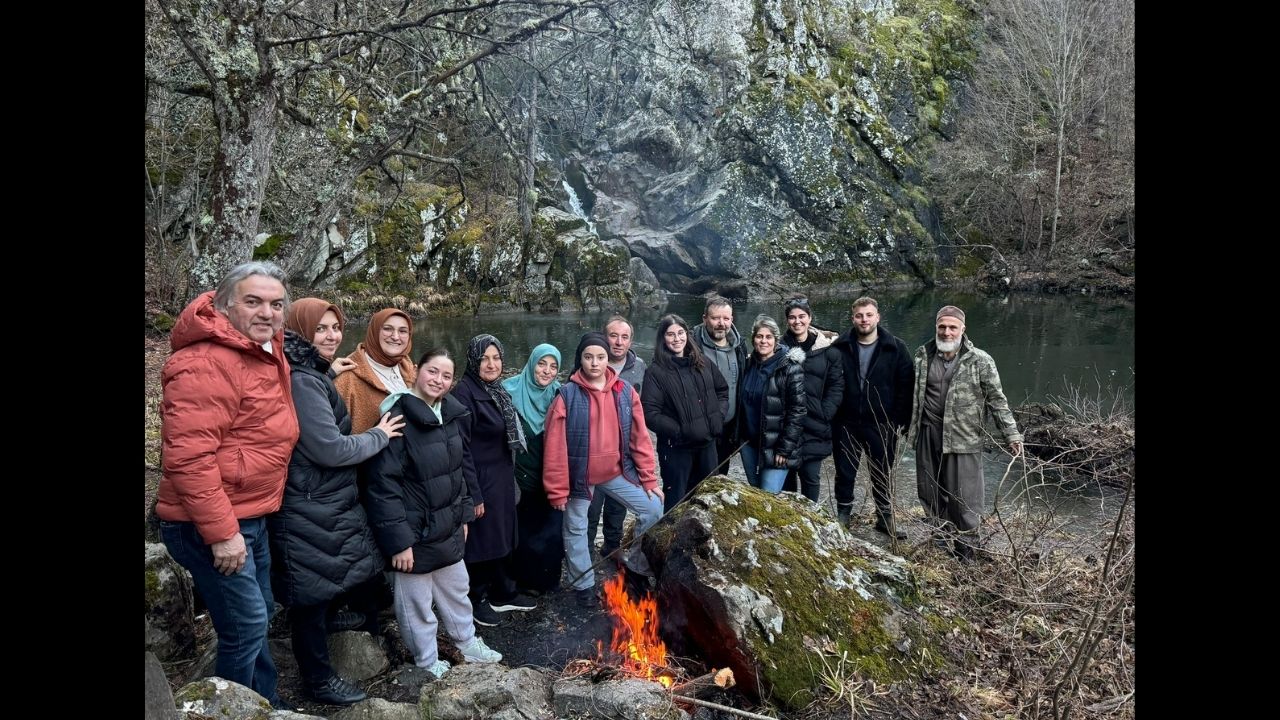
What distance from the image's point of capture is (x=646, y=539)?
425cm

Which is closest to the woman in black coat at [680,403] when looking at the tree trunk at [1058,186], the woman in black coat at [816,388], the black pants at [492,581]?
the woman in black coat at [816,388]

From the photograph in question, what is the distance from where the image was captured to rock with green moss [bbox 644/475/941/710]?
338 cm

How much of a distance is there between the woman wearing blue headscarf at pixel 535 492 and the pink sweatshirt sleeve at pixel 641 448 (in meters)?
0.57

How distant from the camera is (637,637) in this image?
12.9 feet

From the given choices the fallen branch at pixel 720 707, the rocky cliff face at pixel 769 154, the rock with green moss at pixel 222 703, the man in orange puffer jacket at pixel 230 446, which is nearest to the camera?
the rock with green moss at pixel 222 703

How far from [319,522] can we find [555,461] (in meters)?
1.60

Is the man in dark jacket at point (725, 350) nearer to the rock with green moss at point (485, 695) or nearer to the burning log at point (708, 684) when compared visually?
the burning log at point (708, 684)

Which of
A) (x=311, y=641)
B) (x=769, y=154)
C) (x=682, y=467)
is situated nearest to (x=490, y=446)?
(x=311, y=641)

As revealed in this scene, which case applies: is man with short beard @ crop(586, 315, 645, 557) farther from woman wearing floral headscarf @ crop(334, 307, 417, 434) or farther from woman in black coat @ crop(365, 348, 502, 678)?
woman wearing floral headscarf @ crop(334, 307, 417, 434)

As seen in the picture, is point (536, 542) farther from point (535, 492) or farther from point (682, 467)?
point (682, 467)

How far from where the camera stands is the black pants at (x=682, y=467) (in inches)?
205

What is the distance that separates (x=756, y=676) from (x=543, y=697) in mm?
1035
